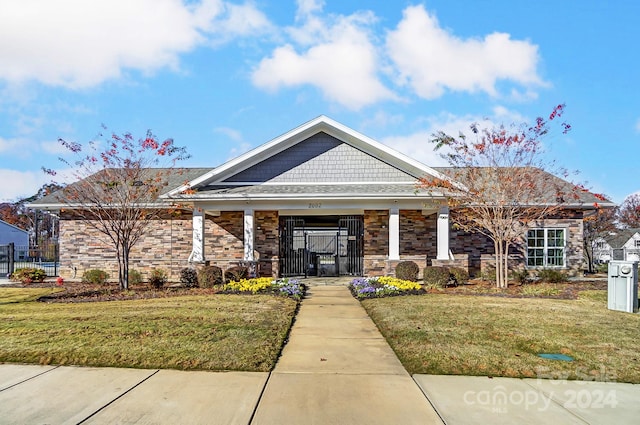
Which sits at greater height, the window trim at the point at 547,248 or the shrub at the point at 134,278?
the window trim at the point at 547,248

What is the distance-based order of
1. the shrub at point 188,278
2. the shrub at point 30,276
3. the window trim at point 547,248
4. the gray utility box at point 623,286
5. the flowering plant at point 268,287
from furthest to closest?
the window trim at point 547,248 < the shrub at point 30,276 < the shrub at point 188,278 < the flowering plant at point 268,287 < the gray utility box at point 623,286

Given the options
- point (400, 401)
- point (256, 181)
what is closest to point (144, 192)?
point (256, 181)

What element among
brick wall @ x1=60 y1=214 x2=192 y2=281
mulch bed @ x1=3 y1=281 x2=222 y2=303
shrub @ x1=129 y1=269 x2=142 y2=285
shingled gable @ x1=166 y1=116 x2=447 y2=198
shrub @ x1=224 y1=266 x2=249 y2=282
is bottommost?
mulch bed @ x1=3 y1=281 x2=222 y2=303

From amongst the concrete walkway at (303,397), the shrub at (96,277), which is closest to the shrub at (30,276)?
the shrub at (96,277)

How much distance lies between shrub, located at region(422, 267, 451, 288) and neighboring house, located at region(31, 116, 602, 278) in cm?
124

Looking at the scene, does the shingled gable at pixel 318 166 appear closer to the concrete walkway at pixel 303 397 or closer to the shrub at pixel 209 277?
the shrub at pixel 209 277

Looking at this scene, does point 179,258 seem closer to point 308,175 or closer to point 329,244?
point 308,175

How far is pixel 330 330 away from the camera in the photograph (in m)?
8.52

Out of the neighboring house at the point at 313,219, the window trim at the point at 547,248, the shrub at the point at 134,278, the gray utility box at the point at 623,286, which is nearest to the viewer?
the gray utility box at the point at 623,286

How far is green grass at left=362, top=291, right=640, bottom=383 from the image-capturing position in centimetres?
602

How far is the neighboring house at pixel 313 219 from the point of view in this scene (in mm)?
16469

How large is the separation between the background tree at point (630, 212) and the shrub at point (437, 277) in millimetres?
49670

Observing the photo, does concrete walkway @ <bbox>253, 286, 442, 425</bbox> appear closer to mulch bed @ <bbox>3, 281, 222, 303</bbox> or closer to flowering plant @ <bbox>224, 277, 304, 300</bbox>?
flowering plant @ <bbox>224, 277, 304, 300</bbox>

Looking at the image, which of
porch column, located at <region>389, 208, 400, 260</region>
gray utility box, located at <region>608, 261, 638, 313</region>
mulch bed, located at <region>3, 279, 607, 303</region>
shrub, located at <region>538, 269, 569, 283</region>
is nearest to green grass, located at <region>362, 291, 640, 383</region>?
gray utility box, located at <region>608, 261, 638, 313</region>
